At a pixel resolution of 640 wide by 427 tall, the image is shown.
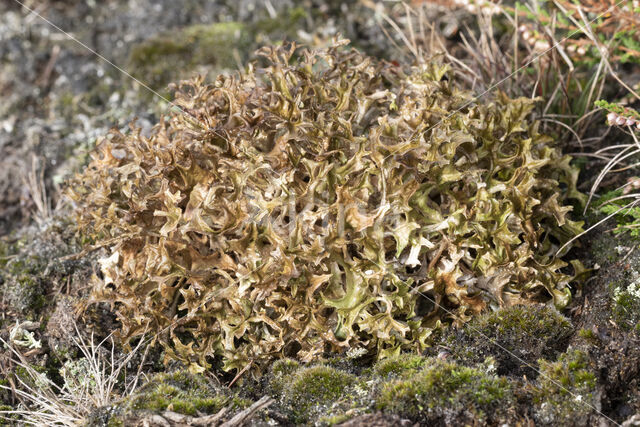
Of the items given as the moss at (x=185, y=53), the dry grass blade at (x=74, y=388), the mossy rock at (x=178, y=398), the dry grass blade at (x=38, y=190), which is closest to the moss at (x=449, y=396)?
the mossy rock at (x=178, y=398)

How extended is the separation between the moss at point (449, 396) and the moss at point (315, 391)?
8.3 inches

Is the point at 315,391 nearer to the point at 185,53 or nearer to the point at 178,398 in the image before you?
the point at 178,398

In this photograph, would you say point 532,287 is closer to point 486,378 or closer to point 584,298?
point 584,298

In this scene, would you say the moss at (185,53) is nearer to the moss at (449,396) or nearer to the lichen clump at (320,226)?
the lichen clump at (320,226)

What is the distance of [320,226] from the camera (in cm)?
288

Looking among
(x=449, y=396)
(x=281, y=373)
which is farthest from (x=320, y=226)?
(x=449, y=396)

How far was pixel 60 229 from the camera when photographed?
12.7 feet

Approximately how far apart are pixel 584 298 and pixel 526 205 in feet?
2.01

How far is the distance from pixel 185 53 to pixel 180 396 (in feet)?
11.4

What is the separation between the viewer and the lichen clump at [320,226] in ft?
9.23

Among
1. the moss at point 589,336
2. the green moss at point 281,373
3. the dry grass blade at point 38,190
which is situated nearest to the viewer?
the moss at point 589,336

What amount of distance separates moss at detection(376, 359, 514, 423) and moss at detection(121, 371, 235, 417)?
0.71 metres

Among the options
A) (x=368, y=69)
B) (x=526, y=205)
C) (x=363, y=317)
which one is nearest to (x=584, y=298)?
(x=526, y=205)

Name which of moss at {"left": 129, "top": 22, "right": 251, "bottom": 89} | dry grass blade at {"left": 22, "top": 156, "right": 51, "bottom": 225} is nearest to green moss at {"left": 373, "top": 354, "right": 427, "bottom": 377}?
dry grass blade at {"left": 22, "top": 156, "right": 51, "bottom": 225}
